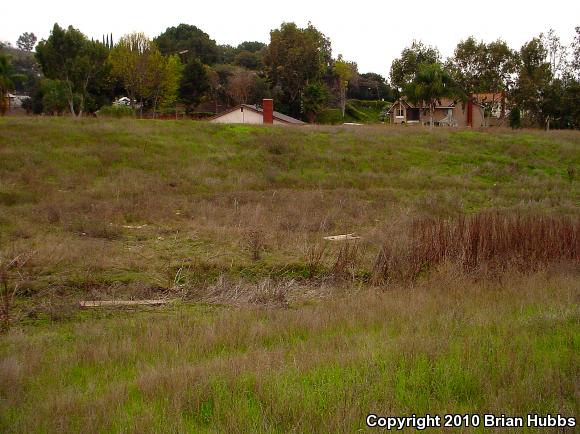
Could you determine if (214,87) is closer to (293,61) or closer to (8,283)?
(293,61)

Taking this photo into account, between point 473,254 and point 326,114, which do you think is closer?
point 473,254

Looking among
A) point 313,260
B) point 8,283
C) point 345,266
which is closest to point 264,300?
point 345,266

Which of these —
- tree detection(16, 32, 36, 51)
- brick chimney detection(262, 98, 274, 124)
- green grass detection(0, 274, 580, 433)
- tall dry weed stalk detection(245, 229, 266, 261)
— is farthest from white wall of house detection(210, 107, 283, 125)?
tree detection(16, 32, 36, 51)

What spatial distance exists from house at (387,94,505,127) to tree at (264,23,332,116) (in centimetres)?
986

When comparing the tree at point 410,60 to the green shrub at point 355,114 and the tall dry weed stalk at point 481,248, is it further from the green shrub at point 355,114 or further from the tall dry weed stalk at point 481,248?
the tall dry weed stalk at point 481,248

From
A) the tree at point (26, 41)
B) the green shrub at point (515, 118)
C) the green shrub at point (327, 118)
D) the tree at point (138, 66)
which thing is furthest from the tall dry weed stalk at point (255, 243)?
the tree at point (26, 41)

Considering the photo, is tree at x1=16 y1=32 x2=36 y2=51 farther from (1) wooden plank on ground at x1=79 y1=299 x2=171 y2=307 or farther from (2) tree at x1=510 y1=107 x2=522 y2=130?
(1) wooden plank on ground at x1=79 y1=299 x2=171 y2=307

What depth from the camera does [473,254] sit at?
11.0 meters

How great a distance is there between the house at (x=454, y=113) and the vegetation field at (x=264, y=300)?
116ft

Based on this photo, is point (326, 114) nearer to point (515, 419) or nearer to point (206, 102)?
point (206, 102)

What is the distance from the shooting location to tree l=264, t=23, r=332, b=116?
6269 cm

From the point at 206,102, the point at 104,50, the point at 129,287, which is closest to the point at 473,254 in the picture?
the point at 129,287

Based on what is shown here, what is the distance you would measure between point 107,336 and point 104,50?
5062cm

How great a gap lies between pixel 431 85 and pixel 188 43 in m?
37.4
